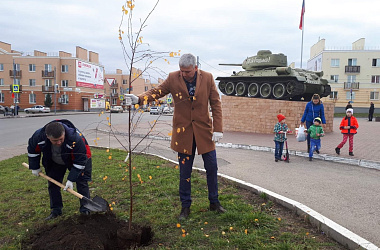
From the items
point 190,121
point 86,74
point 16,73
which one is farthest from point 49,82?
point 190,121

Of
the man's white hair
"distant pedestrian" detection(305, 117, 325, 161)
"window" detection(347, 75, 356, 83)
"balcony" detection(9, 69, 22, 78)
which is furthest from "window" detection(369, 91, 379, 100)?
"balcony" detection(9, 69, 22, 78)

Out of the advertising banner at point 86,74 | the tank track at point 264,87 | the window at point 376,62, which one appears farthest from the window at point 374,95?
the advertising banner at point 86,74

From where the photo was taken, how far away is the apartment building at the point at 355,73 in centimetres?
4509

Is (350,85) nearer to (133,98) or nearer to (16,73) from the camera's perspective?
(133,98)

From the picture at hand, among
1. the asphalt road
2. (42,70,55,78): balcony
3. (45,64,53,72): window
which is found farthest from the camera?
(45,64,53,72): window

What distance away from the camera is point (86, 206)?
3.62 metres

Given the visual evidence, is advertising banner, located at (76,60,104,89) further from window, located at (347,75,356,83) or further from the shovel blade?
the shovel blade

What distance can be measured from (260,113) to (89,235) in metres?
11.9

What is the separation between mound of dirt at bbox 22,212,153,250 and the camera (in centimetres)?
304

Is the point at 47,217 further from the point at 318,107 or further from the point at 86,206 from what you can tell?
the point at 318,107

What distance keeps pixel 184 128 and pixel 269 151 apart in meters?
5.77

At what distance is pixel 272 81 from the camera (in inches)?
622

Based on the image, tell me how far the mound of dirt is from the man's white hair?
1921 millimetres

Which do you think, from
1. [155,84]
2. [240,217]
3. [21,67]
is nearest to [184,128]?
[155,84]
